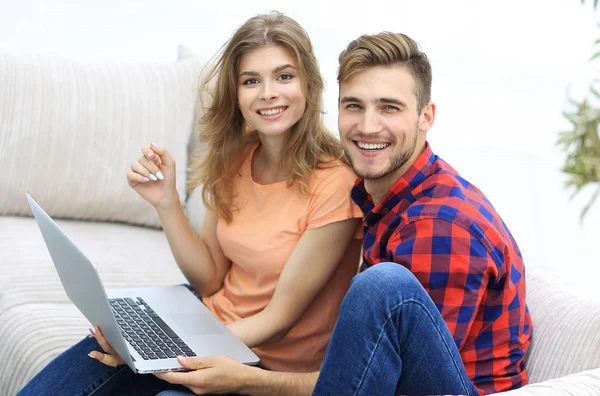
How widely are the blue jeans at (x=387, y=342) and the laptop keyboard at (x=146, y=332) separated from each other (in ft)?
1.12

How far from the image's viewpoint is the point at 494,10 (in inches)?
140

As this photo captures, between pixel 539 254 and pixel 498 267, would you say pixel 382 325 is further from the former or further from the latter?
pixel 539 254

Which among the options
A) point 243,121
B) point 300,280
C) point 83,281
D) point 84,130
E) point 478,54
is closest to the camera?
point 83,281

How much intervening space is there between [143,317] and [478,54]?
7.73 feet

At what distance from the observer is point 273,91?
168 cm

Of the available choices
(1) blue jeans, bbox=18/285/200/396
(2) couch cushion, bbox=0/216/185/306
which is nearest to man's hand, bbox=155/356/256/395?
(1) blue jeans, bbox=18/285/200/396

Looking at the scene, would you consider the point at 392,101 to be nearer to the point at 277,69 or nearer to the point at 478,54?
the point at 277,69

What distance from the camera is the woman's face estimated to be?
Result: 1.70m

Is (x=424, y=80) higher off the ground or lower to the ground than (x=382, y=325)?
higher

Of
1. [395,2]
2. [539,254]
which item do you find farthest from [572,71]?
[539,254]

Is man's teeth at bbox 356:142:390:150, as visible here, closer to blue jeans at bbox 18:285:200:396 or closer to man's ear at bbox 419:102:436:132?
man's ear at bbox 419:102:436:132

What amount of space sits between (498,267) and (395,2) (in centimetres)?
228

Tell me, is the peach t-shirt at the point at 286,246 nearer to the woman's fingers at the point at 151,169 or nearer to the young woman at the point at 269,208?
the young woman at the point at 269,208

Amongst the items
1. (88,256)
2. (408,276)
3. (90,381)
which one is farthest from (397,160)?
(88,256)
